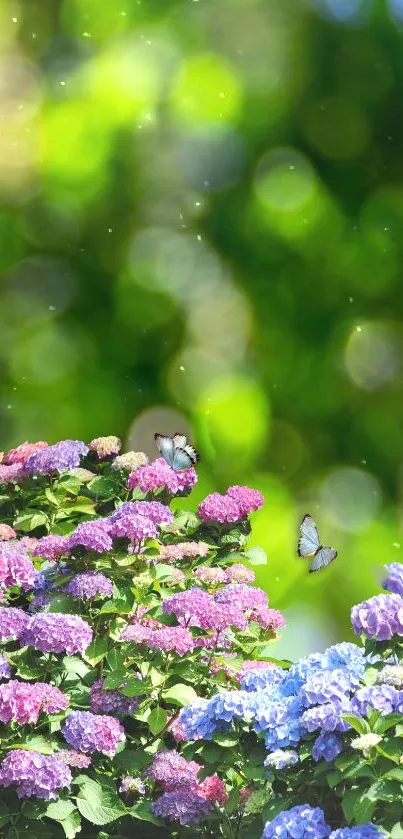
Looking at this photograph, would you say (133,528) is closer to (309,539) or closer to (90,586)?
(90,586)

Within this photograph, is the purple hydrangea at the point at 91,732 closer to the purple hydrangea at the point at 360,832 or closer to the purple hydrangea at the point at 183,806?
the purple hydrangea at the point at 183,806

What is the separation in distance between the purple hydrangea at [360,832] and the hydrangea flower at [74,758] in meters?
0.64

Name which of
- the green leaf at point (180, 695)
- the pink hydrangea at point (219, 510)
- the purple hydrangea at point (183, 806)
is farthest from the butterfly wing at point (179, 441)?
the purple hydrangea at point (183, 806)

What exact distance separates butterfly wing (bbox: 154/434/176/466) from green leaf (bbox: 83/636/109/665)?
0.59m

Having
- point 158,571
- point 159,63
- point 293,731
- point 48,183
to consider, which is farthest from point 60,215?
point 293,731

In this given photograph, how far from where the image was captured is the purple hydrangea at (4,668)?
2.71m

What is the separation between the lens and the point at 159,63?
4.75m

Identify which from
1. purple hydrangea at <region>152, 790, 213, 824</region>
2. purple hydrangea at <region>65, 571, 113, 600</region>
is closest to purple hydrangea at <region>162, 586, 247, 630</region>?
purple hydrangea at <region>65, 571, 113, 600</region>

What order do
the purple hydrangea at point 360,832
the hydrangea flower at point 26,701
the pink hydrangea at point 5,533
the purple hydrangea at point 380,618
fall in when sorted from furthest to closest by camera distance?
the pink hydrangea at point 5,533, the hydrangea flower at point 26,701, the purple hydrangea at point 380,618, the purple hydrangea at point 360,832

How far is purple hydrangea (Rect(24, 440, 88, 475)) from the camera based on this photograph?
3.32 m

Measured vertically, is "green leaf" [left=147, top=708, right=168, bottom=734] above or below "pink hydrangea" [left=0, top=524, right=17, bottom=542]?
above

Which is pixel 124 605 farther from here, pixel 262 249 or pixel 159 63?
pixel 159 63

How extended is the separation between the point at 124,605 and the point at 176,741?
1.15 feet

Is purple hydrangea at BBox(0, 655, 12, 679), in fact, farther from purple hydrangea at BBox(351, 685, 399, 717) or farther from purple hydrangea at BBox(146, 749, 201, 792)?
purple hydrangea at BBox(351, 685, 399, 717)
